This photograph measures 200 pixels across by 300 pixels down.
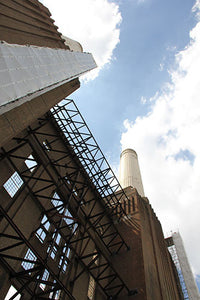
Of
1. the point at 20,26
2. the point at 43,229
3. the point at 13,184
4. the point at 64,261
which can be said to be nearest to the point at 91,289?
the point at 64,261

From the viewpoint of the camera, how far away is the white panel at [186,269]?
4019 centimetres

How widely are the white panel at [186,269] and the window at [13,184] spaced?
39869 mm

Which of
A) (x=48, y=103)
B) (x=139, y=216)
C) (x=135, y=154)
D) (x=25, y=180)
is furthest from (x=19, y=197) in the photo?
(x=135, y=154)

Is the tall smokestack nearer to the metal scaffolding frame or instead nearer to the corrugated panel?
the metal scaffolding frame

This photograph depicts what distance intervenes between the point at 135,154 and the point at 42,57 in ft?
132

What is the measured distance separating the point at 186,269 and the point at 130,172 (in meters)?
21.0

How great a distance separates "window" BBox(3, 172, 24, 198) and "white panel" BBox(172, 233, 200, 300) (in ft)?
131

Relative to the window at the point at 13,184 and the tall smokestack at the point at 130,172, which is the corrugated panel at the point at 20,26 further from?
the tall smokestack at the point at 130,172

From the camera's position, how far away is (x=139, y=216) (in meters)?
22.1

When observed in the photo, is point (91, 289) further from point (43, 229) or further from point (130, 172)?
point (130, 172)

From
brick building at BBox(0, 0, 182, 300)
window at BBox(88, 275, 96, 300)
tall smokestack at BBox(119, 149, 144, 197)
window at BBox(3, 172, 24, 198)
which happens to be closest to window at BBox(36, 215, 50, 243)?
brick building at BBox(0, 0, 182, 300)

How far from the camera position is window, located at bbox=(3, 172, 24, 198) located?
11.6 meters

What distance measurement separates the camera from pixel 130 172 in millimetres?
40031

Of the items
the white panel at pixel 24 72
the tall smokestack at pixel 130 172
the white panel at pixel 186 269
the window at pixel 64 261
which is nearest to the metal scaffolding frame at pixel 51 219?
the window at pixel 64 261
